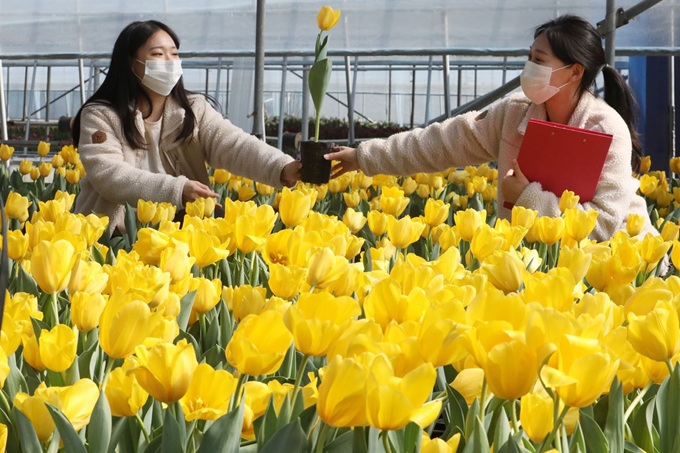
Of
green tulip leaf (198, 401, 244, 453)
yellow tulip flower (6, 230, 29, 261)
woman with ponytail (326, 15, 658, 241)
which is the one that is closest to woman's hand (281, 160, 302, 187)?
woman with ponytail (326, 15, 658, 241)

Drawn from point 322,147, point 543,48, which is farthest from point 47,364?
point 543,48

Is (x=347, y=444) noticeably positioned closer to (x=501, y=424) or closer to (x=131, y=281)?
(x=501, y=424)

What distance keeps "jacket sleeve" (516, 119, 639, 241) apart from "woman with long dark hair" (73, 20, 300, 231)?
33.6 inches

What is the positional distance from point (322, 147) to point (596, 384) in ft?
6.10

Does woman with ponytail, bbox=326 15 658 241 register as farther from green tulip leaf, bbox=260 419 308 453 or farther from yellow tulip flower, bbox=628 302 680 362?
green tulip leaf, bbox=260 419 308 453

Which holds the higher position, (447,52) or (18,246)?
(447,52)

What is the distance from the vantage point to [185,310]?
1.13 metres

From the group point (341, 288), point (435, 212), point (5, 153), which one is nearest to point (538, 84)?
point (435, 212)

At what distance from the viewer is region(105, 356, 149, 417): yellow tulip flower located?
744 millimetres

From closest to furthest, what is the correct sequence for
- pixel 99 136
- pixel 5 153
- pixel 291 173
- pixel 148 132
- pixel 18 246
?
1. pixel 18 246
2. pixel 291 173
3. pixel 99 136
4. pixel 148 132
5. pixel 5 153

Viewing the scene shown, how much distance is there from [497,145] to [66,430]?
2.43 m

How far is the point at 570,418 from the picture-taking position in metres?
0.80

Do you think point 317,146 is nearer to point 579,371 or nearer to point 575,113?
point 575,113

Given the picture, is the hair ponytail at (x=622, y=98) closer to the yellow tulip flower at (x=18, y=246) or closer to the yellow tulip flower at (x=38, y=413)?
the yellow tulip flower at (x=18, y=246)
